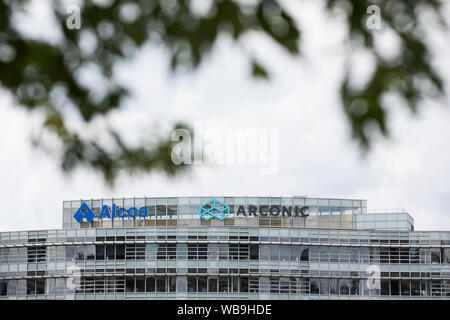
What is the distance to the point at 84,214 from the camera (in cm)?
6194

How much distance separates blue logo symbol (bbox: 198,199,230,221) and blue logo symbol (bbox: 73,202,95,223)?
385 inches

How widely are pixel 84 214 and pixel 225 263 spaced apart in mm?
13827

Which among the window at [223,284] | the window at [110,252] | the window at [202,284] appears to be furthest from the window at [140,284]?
the window at [223,284]

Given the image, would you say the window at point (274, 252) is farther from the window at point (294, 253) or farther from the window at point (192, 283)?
the window at point (192, 283)

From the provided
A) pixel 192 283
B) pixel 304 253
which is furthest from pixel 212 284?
pixel 304 253

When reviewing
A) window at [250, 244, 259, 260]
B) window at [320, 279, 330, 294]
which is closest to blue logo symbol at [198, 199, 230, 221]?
window at [250, 244, 259, 260]

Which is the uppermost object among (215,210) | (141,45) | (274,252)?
(215,210)

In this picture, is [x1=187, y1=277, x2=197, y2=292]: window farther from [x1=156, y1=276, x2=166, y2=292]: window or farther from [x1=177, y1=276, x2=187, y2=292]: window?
[x1=156, y1=276, x2=166, y2=292]: window

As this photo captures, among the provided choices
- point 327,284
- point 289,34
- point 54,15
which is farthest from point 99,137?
point 327,284

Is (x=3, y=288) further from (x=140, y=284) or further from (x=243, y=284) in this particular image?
(x=243, y=284)

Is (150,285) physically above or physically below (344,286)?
above

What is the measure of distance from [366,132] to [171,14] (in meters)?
1.53

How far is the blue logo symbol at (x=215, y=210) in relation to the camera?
60562 mm

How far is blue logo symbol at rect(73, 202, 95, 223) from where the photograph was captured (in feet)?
203
